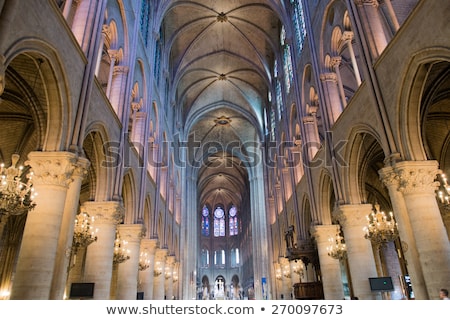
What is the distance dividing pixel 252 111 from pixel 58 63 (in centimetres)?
2703

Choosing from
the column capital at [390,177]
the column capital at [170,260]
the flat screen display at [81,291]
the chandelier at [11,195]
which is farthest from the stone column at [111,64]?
the column capital at [170,260]

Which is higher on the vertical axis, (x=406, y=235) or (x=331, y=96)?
(x=331, y=96)

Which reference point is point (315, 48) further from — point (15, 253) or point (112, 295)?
point (15, 253)

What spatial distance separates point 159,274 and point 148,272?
2983mm

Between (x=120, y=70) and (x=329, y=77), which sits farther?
(x=329, y=77)

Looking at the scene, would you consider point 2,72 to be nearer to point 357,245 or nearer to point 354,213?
point 354,213

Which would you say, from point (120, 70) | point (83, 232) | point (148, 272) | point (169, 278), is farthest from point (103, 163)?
point (169, 278)

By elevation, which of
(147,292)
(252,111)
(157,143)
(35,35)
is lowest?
(147,292)

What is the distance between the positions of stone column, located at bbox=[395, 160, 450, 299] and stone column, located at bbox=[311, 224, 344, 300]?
283 inches

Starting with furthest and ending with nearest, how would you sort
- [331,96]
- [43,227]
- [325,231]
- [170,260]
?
[170,260]
[325,231]
[331,96]
[43,227]

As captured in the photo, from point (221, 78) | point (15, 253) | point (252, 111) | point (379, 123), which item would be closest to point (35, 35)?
point (379, 123)

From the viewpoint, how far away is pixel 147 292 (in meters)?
17.2

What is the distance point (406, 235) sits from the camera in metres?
8.38

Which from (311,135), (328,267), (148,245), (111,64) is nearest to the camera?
(111,64)
